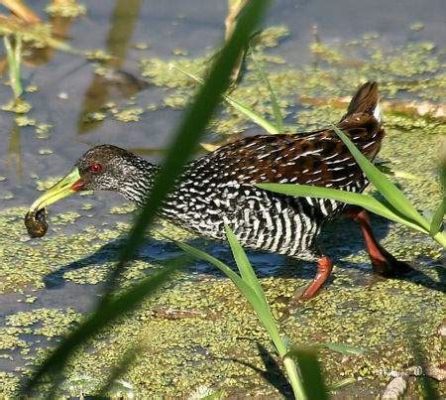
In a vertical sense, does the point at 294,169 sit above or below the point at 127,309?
below

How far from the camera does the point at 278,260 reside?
5469 mm

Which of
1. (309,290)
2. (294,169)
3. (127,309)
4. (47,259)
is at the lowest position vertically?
(47,259)

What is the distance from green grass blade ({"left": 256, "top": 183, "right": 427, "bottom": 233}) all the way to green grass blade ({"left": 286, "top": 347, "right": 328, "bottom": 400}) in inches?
111

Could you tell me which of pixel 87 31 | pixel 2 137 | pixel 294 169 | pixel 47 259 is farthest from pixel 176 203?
pixel 87 31

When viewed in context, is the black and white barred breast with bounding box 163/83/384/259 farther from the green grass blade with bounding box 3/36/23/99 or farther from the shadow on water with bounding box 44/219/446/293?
the green grass blade with bounding box 3/36/23/99

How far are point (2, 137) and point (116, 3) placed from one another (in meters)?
2.07

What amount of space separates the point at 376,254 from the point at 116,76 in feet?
9.88

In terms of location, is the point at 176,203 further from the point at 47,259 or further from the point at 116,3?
the point at 116,3

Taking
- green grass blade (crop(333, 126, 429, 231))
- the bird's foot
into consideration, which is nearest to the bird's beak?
the bird's foot

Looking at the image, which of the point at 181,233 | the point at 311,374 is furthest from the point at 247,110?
the point at 311,374

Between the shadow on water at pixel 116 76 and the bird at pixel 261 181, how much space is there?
1823 mm

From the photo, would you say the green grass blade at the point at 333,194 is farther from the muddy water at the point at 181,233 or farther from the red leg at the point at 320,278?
the red leg at the point at 320,278

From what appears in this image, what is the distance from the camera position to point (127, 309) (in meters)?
0.85

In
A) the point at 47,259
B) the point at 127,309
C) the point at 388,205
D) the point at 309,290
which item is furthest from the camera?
the point at 47,259
